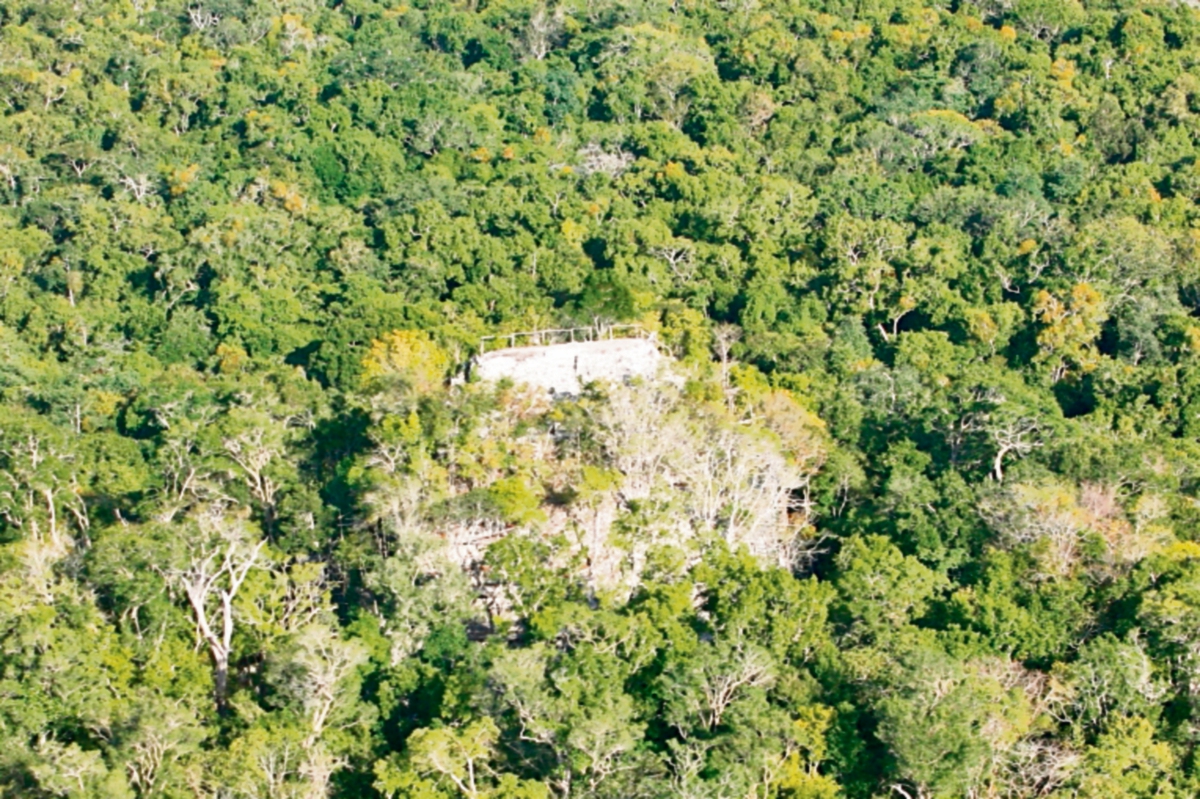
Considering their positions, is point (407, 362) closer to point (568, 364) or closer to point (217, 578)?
point (568, 364)

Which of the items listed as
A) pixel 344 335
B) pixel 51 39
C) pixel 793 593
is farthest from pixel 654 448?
pixel 51 39

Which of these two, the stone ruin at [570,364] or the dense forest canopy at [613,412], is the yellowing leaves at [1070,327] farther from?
the stone ruin at [570,364]

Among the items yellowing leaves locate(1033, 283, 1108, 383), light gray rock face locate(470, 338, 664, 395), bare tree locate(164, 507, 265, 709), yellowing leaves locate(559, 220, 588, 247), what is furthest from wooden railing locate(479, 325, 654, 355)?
yellowing leaves locate(559, 220, 588, 247)

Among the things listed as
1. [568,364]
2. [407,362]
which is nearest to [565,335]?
[568,364]

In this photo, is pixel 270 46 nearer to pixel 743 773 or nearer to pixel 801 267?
pixel 801 267

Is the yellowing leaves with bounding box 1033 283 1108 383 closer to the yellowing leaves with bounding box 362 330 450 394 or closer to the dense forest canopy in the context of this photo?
the dense forest canopy

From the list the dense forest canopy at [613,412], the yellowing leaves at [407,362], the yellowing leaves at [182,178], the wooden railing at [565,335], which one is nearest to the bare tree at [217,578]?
the dense forest canopy at [613,412]
